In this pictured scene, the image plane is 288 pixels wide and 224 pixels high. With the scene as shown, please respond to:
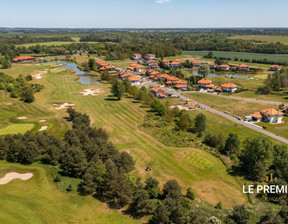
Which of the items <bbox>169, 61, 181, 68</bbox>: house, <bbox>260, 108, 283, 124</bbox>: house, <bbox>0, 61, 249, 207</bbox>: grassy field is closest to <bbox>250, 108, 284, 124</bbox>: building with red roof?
<bbox>260, 108, 283, 124</bbox>: house

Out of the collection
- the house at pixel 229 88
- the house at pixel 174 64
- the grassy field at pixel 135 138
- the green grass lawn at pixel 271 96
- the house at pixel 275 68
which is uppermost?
the house at pixel 174 64

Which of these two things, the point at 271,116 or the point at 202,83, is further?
the point at 202,83

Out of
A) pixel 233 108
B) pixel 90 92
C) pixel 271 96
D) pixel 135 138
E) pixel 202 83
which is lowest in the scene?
pixel 135 138

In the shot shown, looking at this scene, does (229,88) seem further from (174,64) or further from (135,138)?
(174,64)

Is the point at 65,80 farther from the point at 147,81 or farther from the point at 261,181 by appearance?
the point at 261,181

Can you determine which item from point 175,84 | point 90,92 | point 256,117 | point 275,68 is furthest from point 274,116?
point 275,68

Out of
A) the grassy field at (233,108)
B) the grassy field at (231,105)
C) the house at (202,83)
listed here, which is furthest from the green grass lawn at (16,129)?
the house at (202,83)

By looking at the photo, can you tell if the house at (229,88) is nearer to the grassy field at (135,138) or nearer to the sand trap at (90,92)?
the grassy field at (135,138)
